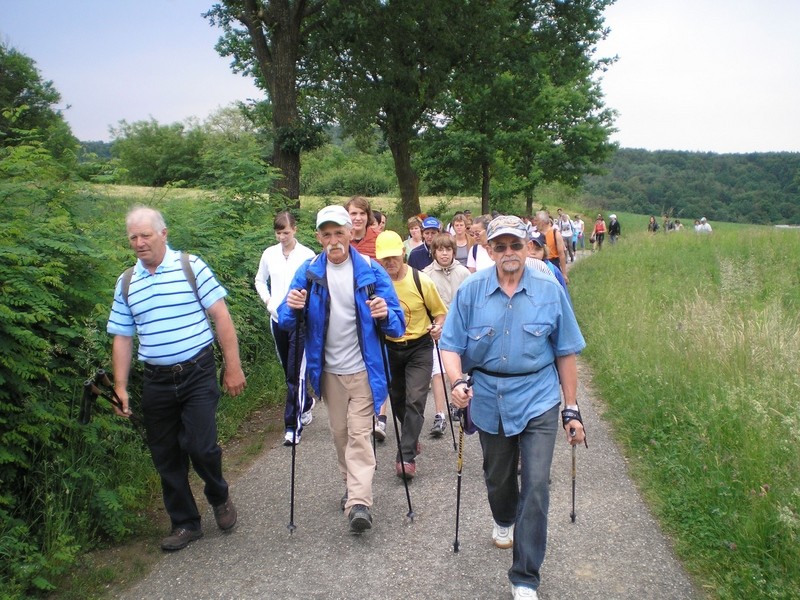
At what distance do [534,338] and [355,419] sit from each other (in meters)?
1.67

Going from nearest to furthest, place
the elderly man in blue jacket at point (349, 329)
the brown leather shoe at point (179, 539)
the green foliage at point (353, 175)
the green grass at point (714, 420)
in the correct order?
the green grass at point (714, 420) → the brown leather shoe at point (179, 539) → the elderly man in blue jacket at point (349, 329) → the green foliage at point (353, 175)

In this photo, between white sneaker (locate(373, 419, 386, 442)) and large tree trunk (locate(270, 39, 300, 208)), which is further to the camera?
large tree trunk (locate(270, 39, 300, 208))

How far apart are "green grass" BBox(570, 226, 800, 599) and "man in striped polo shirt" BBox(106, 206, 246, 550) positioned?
10.3 ft

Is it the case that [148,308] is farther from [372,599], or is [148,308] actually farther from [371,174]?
[371,174]

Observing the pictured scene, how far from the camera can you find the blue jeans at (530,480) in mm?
3496

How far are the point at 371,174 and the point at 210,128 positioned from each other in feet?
97.1

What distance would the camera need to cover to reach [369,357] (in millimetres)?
4668

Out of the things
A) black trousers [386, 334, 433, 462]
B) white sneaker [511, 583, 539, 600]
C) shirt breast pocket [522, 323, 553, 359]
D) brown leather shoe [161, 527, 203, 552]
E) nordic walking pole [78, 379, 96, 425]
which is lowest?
brown leather shoe [161, 527, 203, 552]

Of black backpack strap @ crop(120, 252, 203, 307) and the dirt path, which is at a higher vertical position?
black backpack strap @ crop(120, 252, 203, 307)

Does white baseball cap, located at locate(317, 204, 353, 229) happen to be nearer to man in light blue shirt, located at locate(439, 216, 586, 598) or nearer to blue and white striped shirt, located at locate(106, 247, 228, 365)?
blue and white striped shirt, located at locate(106, 247, 228, 365)

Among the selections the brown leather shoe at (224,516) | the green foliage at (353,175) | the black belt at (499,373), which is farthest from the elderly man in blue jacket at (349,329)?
the green foliage at (353,175)

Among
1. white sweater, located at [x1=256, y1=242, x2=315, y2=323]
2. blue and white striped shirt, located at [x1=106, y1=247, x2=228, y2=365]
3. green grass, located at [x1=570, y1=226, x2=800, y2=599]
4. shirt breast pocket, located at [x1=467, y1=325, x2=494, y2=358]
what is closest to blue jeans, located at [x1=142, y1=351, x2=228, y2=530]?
blue and white striped shirt, located at [x1=106, y1=247, x2=228, y2=365]

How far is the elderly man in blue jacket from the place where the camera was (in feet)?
14.9

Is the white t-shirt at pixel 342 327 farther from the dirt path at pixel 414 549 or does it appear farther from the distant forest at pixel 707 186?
the distant forest at pixel 707 186
